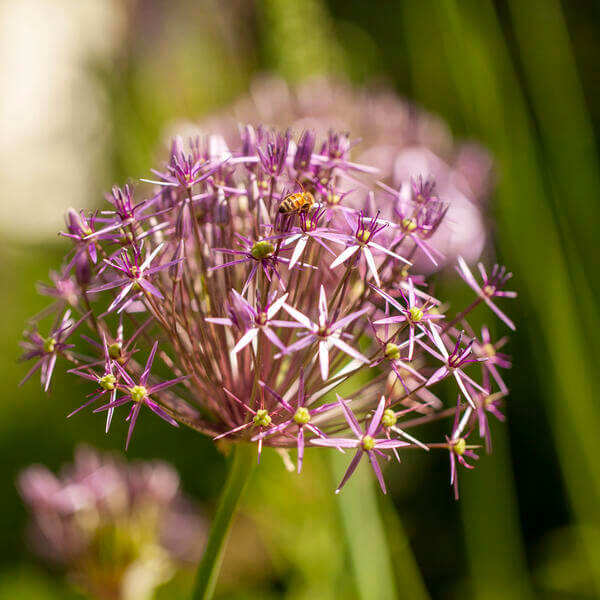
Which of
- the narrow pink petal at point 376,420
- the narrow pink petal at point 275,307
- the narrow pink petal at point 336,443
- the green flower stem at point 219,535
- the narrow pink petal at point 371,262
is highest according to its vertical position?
the narrow pink petal at point 371,262

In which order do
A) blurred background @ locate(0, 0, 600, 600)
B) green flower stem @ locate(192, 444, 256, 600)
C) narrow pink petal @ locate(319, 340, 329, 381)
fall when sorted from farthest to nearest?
blurred background @ locate(0, 0, 600, 600) < green flower stem @ locate(192, 444, 256, 600) < narrow pink petal @ locate(319, 340, 329, 381)

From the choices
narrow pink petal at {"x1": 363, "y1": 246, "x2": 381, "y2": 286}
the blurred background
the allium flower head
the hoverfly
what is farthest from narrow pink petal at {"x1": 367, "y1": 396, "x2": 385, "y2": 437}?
the blurred background

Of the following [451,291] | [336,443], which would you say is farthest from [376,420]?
[451,291]

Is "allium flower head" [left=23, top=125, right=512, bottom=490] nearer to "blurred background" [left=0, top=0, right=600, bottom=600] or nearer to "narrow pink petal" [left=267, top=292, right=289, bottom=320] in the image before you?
"narrow pink petal" [left=267, top=292, right=289, bottom=320]

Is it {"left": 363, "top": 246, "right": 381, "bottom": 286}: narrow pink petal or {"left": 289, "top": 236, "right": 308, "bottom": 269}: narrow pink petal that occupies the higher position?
{"left": 289, "top": 236, "right": 308, "bottom": 269}: narrow pink petal

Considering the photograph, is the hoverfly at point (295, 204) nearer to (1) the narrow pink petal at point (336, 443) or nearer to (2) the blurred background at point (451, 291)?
(1) the narrow pink petal at point (336, 443)

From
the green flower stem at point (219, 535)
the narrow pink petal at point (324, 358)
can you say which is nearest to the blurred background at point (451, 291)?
the green flower stem at point (219, 535)
